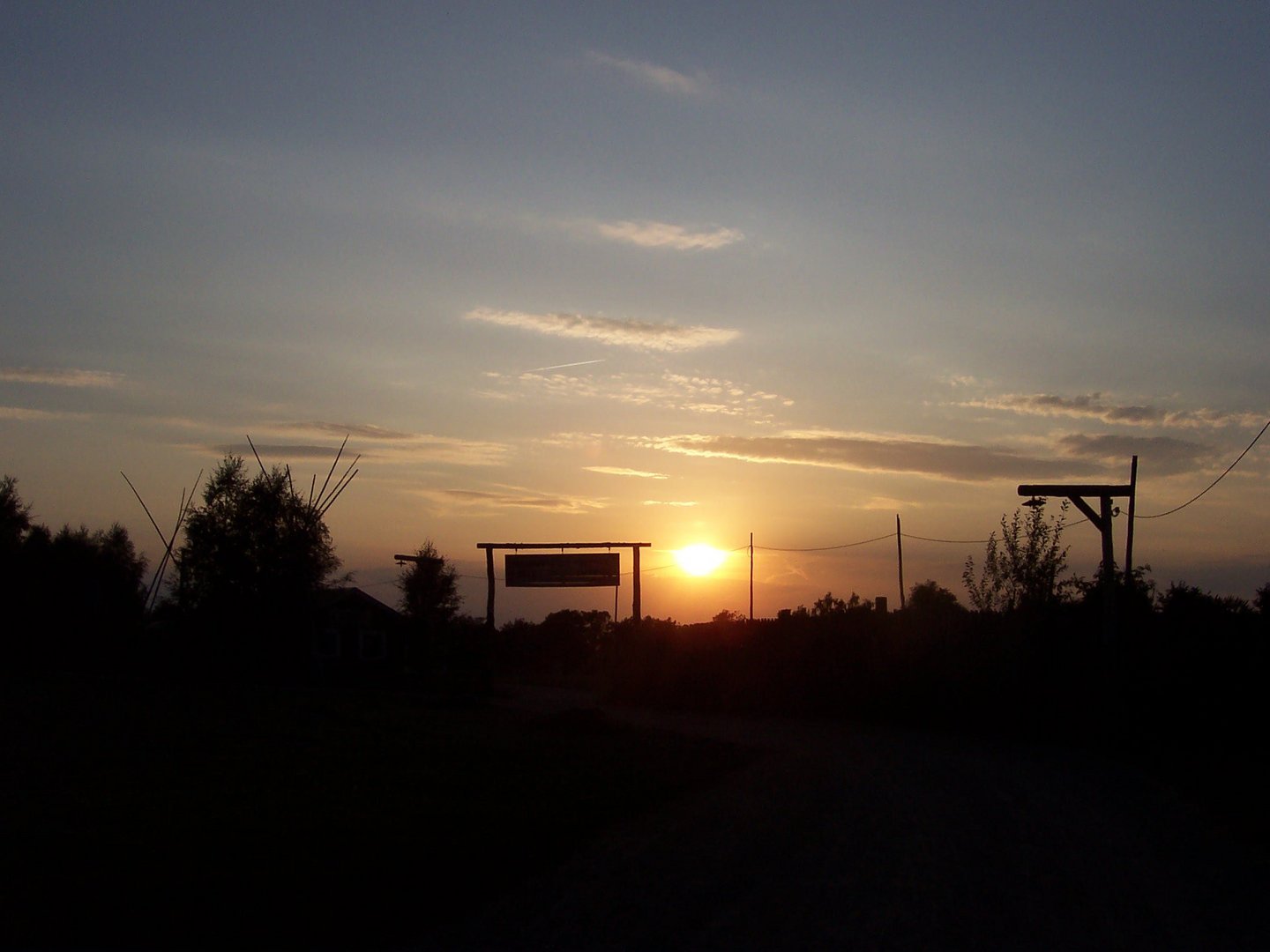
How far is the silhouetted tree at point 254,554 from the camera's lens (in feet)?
116

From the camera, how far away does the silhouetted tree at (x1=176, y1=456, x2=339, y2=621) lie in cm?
3541

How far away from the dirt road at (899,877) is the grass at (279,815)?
75 cm

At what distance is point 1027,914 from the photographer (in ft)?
26.5

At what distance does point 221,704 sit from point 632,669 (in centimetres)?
1817

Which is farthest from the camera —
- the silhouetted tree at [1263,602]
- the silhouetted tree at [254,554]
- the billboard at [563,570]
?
the billboard at [563,570]

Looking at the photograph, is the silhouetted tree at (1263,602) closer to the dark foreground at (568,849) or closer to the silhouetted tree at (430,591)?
the dark foreground at (568,849)

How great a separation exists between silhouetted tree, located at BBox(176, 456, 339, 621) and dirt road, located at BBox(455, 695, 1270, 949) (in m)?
23.3

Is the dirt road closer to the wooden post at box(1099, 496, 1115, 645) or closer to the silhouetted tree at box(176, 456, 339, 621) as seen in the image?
the wooden post at box(1099, 496, 1115, 645)

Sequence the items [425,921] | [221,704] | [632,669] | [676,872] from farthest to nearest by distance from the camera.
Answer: [632,669]
[221,704]
[676,872]
[425,921]

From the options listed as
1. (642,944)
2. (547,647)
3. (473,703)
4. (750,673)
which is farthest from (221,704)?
(547,647)

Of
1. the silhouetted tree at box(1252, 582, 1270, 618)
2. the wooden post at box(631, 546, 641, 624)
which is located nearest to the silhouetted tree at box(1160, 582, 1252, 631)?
the silhouetted tree at box(1252, 582, 1270, 618)

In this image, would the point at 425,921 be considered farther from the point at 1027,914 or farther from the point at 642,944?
the point at 1027,914

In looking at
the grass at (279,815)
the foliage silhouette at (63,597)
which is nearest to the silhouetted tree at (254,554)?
the foliage silhouette at (63,597)

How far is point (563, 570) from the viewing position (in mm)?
44375
